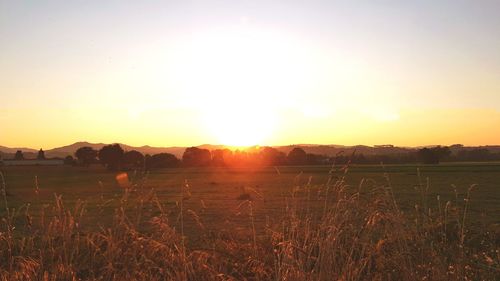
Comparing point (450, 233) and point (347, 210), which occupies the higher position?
point (347, 210)

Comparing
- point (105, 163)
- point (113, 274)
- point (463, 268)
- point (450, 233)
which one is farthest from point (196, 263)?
point (105, 163)

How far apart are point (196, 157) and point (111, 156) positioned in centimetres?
2109

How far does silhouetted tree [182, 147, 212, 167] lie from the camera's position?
4872 inches

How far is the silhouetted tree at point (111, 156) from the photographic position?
118356mm

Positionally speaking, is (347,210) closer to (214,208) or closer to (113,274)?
(113,274)

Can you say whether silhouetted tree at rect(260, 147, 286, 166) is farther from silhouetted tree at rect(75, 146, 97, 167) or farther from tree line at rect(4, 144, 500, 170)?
silhouetted tree at rect(75, 146, 97, 167)

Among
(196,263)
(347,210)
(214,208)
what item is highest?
(347,210)

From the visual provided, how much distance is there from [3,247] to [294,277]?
526cm

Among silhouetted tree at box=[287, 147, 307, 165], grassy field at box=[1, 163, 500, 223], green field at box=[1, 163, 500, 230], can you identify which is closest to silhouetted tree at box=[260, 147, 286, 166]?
silhouetted tree at box=[287, 147, 307, 165]

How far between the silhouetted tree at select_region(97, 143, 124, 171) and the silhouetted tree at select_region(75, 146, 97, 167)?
21.9 ft

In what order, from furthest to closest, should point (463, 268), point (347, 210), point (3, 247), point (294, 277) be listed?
1. point (3, 247)
2. point (463, 268)
3. point (347, 210)
4. point (294, 277)

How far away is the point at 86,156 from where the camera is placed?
433 feet

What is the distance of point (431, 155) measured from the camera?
111 metres

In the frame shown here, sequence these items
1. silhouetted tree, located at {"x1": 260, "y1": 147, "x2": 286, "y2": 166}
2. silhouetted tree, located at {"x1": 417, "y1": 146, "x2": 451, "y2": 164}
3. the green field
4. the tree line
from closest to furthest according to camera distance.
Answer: the green field → silhouetted tree, located at {"x1": 417, "y1": 146, "x2": 451, "y2": 164} → the tree line → silhouetted tree, located at {"x1": 260, "y1": 147, "x2": 286, "y2": 166}
